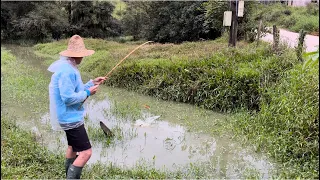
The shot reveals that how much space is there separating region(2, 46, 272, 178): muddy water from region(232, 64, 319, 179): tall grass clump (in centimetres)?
24

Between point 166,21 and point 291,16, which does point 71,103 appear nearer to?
point 291,16

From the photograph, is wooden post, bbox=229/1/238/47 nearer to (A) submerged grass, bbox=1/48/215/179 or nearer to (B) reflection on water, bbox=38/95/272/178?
(B) reflection on water, bbox=38/95/272/178

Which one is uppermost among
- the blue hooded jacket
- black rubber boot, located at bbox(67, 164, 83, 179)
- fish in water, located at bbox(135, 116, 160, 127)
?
the blue hooded jacket

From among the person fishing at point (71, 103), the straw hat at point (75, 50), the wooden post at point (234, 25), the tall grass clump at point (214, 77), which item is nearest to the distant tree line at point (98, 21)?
the wooden post at point (234, 25)

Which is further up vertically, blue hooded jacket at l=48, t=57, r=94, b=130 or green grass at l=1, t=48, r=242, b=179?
blue hooded jacket at l=48, t=57, r=94, b=130

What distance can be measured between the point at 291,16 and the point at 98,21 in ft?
39.2

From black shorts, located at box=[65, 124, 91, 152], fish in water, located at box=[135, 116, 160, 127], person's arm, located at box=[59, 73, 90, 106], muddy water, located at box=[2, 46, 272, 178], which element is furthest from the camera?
fish in water, located at box=[135, 116, 160, 127]

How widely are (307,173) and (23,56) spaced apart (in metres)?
14.0

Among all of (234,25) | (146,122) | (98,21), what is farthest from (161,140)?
(98,21)

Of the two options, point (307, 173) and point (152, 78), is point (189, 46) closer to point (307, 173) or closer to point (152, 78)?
point (152, 78)

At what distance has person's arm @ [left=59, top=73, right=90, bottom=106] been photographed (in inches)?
103

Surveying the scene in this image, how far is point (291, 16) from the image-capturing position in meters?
16.9

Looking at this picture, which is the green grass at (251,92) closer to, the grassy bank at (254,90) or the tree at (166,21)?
the grassy bank at (254,90)

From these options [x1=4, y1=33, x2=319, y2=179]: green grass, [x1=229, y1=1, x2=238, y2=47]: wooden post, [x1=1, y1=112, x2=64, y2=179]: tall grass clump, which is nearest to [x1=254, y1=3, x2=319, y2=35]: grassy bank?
[x1=229, y1=1, x2=238, y2=47]: wooden post
